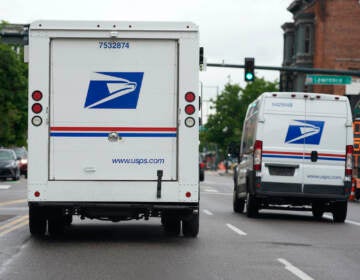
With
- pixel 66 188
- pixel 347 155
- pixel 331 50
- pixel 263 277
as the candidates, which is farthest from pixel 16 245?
pixel 331 50

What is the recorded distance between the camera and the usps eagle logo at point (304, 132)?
20016mm

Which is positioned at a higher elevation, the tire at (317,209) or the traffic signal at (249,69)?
the traffic signal at (249,69)

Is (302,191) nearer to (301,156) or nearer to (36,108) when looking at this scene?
(301,156)

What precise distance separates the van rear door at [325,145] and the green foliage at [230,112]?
72328 millimetres

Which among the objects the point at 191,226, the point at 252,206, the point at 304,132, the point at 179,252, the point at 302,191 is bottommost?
the point at 252,206

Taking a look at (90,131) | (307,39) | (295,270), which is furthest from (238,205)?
(307,39)

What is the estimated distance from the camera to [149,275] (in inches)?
393

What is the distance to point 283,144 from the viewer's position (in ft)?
65.8

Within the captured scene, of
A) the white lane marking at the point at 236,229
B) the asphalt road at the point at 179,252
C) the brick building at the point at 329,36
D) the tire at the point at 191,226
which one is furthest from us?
the brick building at the point at 329,36

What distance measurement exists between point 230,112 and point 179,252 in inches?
3334

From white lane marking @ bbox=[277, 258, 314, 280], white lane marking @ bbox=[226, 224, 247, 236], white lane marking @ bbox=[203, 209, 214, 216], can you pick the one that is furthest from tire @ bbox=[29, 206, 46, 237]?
white lane marking @ bbox=[203, 209, 214, 216]

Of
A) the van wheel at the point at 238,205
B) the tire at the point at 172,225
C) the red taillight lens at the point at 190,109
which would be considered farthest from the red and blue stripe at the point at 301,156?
the red taillight lens at the point at 190,109

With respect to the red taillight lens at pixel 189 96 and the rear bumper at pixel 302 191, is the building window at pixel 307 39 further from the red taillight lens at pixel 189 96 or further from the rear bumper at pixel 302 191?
the red taillight lens at pixel 189 96

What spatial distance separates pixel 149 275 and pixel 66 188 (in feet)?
11.4
